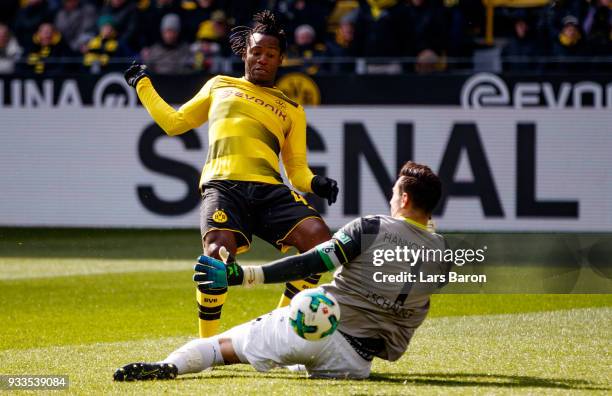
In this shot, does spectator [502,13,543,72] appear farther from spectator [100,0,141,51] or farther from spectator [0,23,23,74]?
spectator [0,23,23,74]

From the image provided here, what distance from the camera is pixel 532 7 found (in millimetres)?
17078

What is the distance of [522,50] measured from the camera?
16203 millimetres

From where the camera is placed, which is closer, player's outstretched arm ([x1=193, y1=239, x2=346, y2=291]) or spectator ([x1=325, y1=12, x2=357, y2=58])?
player's outstretched arm ([x1=193, y1=239, x2=346, y2=291])

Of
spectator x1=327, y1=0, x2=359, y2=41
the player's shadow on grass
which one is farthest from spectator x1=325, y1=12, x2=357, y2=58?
the player's shadow on grass

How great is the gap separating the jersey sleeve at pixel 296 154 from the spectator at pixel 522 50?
339 inches

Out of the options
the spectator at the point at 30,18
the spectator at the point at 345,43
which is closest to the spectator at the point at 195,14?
the spectator at the point at 345,43

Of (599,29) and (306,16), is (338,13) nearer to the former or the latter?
(306,16)

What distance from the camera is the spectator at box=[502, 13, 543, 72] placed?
16.0m

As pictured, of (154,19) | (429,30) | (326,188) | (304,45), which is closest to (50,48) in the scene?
(154,19)

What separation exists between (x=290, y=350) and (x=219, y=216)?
137cm

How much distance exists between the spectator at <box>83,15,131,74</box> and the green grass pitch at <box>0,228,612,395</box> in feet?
11.8

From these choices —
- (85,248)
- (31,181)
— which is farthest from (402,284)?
(31,181)

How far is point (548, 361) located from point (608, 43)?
9.82m

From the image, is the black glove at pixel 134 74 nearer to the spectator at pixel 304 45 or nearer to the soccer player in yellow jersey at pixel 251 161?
the soccer player in yellow jersey at pixel 251 161
